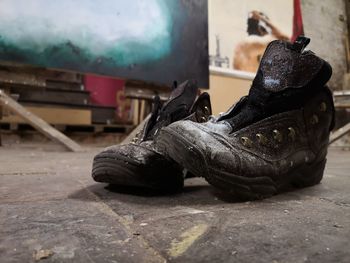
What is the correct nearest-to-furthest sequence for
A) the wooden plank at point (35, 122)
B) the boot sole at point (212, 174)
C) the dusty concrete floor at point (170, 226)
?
1. the dusty concrete floor at point (170, 226)
2. the boot sole at point (212, 174)
3. the wooden plank at point (35, 122)

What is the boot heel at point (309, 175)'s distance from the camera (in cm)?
64

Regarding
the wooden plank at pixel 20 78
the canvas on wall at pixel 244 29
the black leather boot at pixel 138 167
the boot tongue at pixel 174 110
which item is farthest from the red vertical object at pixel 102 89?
the black leather boot at pixel 138 167

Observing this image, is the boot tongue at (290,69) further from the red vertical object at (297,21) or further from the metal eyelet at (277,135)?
the red vertical object at (297,21)

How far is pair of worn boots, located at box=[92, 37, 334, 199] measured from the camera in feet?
1.64

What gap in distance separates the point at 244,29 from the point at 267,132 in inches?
103

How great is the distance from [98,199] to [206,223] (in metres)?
0.21

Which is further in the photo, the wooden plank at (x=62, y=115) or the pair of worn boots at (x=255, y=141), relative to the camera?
the wooden plank at (x=62, y=115)

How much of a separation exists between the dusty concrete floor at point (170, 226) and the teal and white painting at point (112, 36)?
132 centimetres

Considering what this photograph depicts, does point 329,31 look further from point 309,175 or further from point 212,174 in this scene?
point 212,174

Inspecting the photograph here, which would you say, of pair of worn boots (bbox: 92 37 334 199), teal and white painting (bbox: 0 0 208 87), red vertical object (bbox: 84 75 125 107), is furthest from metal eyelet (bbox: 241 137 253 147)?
red vertical object (bbox: 84 75 125 107)

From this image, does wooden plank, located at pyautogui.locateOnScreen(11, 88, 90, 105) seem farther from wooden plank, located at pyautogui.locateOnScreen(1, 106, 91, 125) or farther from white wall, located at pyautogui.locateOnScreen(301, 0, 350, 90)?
white wall, located at pyautogui.locateOnScreen(301, 0, 350, 90)

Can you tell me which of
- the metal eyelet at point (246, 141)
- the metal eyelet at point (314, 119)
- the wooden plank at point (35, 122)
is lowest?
the wooden plank at point (35, 122)

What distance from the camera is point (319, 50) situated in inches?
137

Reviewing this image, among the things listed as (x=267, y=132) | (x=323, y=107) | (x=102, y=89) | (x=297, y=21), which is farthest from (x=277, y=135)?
(x=102, y=89)
